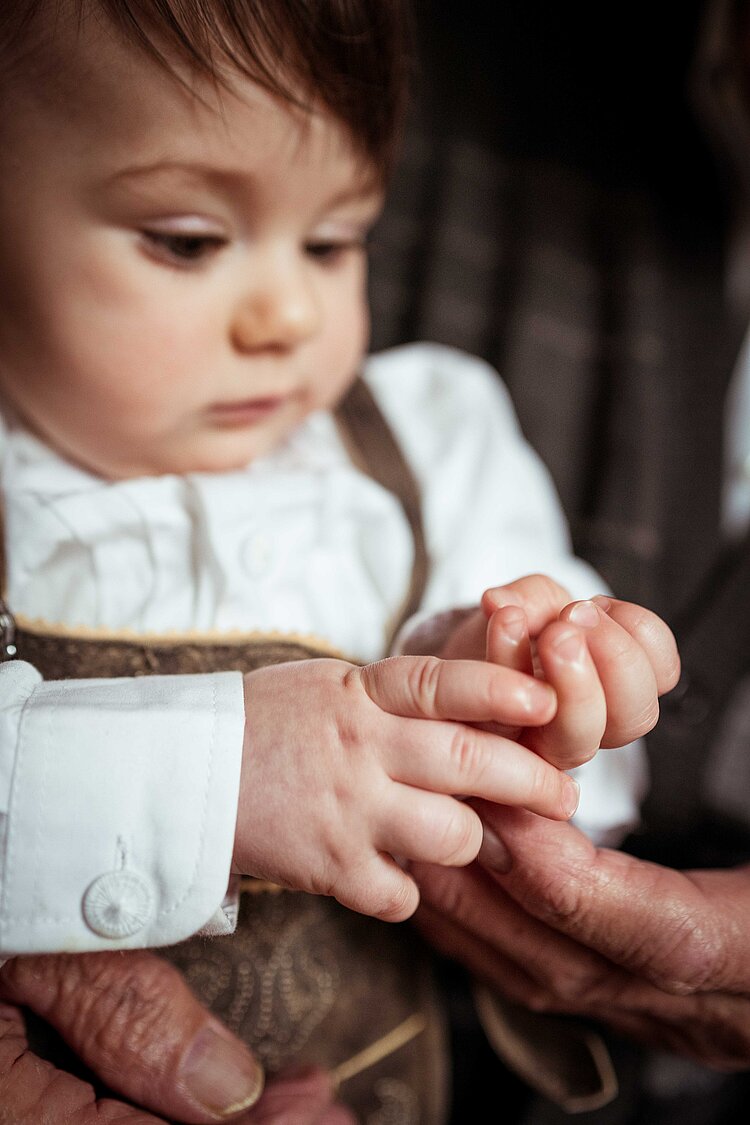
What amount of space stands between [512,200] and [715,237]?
24cm

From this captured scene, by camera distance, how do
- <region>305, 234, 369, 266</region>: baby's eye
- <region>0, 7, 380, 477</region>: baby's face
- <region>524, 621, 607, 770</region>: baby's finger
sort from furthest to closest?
<region>305, 234, 369, 266</region>: baby's eye
<region>0, 7, 380, 477</region>: baby's face
<region>524, 621, 607, 770</region>: baby's finger

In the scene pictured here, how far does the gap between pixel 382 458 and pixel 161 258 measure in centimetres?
28

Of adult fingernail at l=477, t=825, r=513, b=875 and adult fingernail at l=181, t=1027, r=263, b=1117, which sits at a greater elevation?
adult fingernail at l=477, t=825, r=513, b=875

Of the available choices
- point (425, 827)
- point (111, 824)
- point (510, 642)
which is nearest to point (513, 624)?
point (510, 642)

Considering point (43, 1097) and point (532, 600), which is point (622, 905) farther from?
point (43, 1097)

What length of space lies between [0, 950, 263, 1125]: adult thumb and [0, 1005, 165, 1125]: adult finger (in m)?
0.02

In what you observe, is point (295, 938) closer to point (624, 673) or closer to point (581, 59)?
point (624, 673)

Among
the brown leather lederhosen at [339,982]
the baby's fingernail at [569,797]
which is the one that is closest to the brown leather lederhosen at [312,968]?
the brown leather lederhosen at [339,982]

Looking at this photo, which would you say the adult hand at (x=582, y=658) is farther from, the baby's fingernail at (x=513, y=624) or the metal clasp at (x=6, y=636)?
the metal clasp at (x=6, y=636)

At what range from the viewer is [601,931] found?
21.0 inches

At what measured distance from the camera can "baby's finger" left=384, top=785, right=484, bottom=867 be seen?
0.45 m

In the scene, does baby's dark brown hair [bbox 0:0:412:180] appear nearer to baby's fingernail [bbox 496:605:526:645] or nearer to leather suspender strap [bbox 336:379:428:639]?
leather suspender strap [bbox 336:379:428:639]

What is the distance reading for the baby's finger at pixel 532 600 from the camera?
1.63 feet

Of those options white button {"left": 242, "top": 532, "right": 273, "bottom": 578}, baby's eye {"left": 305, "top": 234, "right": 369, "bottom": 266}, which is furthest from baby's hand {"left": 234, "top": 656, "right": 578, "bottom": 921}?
baby's eye {"left": 305, "top": 234, "right": 369, "bottom": 266}
